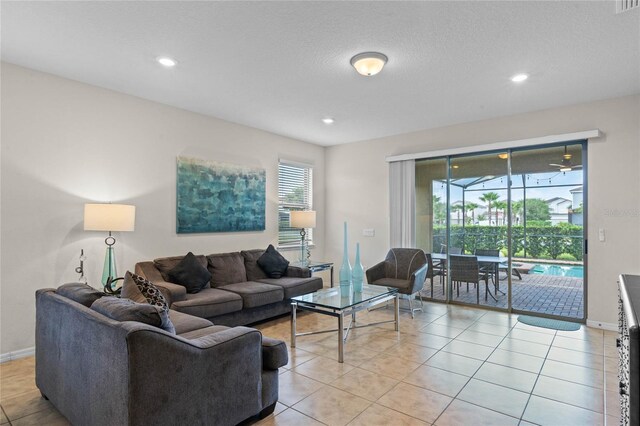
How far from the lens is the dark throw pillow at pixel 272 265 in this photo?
483 cm

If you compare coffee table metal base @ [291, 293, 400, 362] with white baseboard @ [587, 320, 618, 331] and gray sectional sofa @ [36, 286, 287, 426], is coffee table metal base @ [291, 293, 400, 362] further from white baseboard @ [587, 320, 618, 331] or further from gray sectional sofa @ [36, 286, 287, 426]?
white baseboard @ [587, 320, 618, 331]

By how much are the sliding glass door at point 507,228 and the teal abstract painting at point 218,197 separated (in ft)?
8.56

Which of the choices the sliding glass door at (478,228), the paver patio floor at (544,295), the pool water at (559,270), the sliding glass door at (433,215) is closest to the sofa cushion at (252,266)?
the sliding glass door at (433,215)

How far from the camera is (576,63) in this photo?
3.13 m

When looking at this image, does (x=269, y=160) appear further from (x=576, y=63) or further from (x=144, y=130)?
(x=576, y=63)

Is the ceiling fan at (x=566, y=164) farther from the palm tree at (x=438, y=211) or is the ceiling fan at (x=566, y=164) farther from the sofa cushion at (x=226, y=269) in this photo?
the sofa cushion at (x=226, y=269)

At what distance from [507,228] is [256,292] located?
353cm

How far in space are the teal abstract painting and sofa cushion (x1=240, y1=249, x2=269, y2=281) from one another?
40 centimetres

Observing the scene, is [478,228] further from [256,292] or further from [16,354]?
[16,354]

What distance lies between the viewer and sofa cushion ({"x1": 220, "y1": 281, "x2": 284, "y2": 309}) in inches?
153

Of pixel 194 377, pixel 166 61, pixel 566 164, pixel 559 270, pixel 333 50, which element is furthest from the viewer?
pixel 559 270

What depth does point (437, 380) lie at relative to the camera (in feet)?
9.08

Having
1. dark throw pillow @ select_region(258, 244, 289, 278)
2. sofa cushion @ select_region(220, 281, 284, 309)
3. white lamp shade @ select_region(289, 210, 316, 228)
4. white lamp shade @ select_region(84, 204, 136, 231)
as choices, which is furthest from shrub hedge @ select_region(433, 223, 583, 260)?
white lamp shade @ select_region(84, 204, 136, 231)

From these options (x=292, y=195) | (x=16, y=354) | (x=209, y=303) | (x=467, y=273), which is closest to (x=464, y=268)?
(x=467, y=273)
